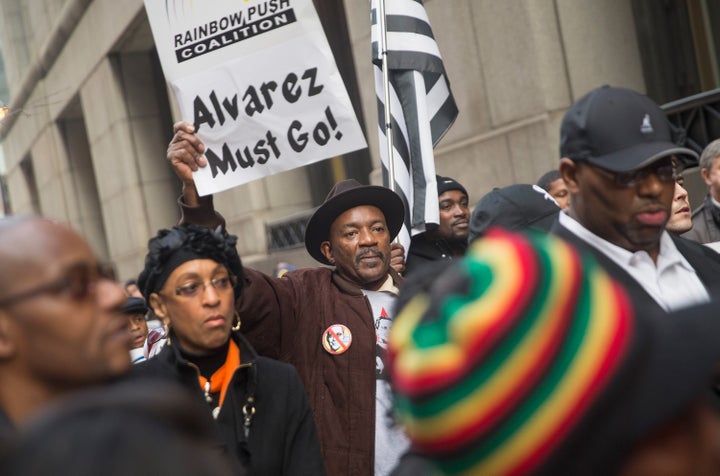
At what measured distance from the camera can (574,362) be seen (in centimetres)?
126

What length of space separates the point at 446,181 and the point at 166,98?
51.9ft

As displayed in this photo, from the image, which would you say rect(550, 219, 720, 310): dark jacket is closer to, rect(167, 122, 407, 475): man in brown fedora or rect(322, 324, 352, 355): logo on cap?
rect(167, 122, 407, 475): man in brown fedora

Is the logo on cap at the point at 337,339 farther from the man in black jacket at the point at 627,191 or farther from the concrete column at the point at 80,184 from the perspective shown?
the concrete column at the point at 80,184

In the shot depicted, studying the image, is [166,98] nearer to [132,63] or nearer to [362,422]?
[132,63]

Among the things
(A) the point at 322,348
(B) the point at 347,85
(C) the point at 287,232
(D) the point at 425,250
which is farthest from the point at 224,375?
(B) the point at 347,85

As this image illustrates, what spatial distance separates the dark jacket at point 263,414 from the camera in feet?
12.7

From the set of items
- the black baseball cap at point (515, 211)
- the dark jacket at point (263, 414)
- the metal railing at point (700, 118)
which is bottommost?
the dark jacket at point (263, 414)

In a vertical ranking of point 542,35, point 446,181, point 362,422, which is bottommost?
point 362,422

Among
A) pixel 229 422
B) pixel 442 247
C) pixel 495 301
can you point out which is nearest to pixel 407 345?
pixel 495 301

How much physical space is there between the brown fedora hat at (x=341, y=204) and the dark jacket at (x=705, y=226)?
2.20 m

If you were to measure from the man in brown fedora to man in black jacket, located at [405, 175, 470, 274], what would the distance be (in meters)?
1.45

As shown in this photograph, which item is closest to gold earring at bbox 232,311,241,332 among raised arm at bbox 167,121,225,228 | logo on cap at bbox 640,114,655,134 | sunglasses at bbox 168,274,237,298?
sunglasses at bbox 168,274,237,298

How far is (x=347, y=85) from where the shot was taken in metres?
15.2

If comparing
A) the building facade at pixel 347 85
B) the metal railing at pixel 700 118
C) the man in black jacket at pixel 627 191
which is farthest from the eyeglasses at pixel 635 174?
the building facade at pixel 347 85
